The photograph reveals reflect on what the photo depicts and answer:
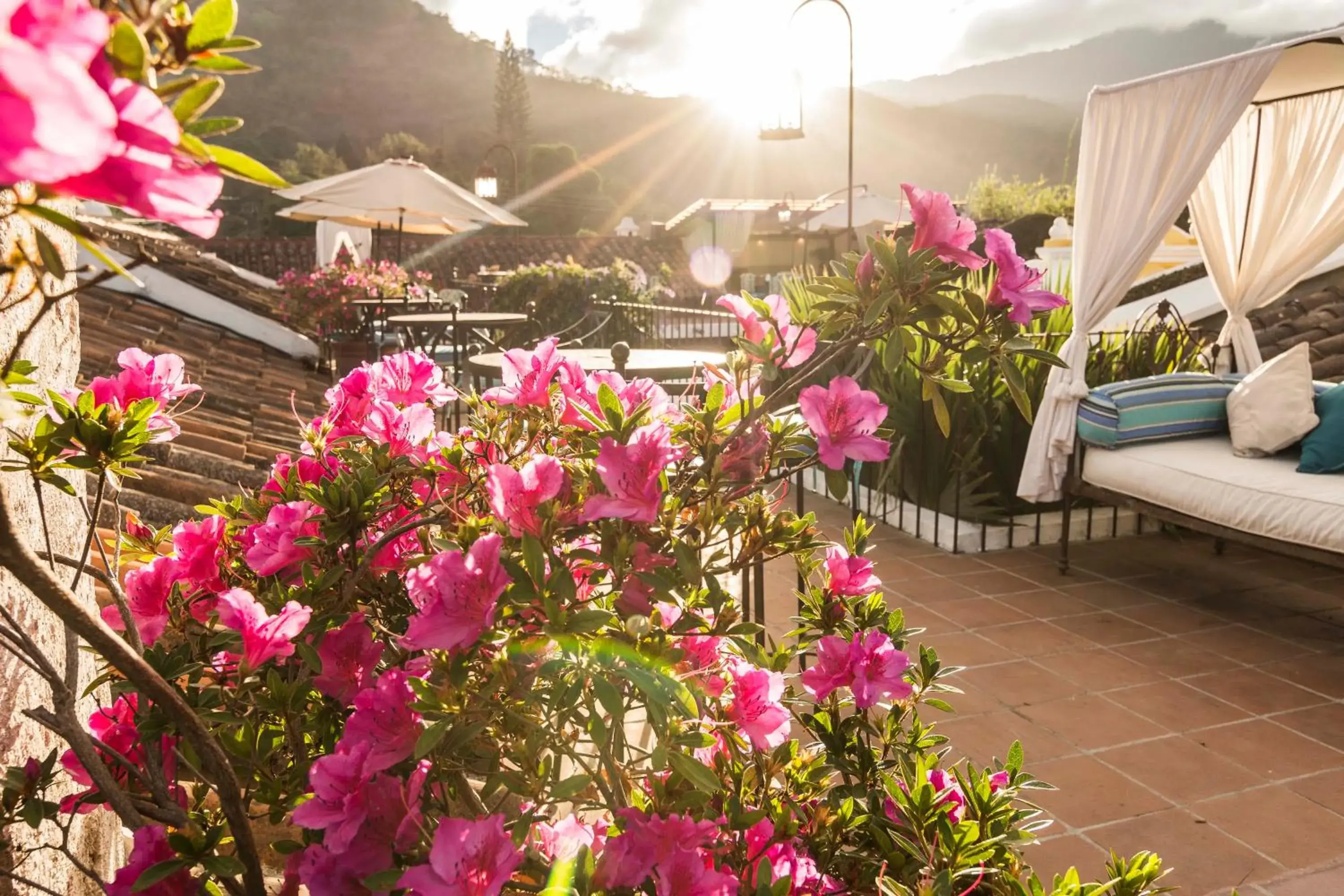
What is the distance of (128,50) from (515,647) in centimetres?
64

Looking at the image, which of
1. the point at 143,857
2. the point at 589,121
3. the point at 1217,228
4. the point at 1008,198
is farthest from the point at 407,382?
the point at 589,121

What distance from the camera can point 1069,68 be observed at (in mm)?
127750

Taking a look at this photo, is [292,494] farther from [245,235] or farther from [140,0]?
[245,235]

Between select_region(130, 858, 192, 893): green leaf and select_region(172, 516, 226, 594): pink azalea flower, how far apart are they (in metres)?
0.35

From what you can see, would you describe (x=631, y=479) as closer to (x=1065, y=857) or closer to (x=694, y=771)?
(x=694, y=771)

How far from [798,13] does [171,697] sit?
8121 millimetres

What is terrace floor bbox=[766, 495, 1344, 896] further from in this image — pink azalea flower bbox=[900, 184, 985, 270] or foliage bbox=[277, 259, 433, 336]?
foliage bbox=[277, 259, 433, 336]

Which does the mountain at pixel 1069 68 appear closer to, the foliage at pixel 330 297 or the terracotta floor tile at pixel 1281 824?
the foliage at pixel 330 297

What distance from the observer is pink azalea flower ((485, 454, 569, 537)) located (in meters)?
0.96

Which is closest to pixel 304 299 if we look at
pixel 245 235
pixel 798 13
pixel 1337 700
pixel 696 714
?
pixel 798 13

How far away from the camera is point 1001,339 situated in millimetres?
1081

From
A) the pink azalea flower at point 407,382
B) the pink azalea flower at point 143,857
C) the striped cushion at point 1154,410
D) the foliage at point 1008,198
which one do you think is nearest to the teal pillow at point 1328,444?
the striped cushion at point 1154,410

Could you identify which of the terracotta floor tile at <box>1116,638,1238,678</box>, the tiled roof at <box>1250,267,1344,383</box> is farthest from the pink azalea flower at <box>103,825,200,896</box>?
the tiled roof at <box>1250,267,1344,383</box>

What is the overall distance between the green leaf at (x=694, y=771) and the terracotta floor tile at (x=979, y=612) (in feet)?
10.6
